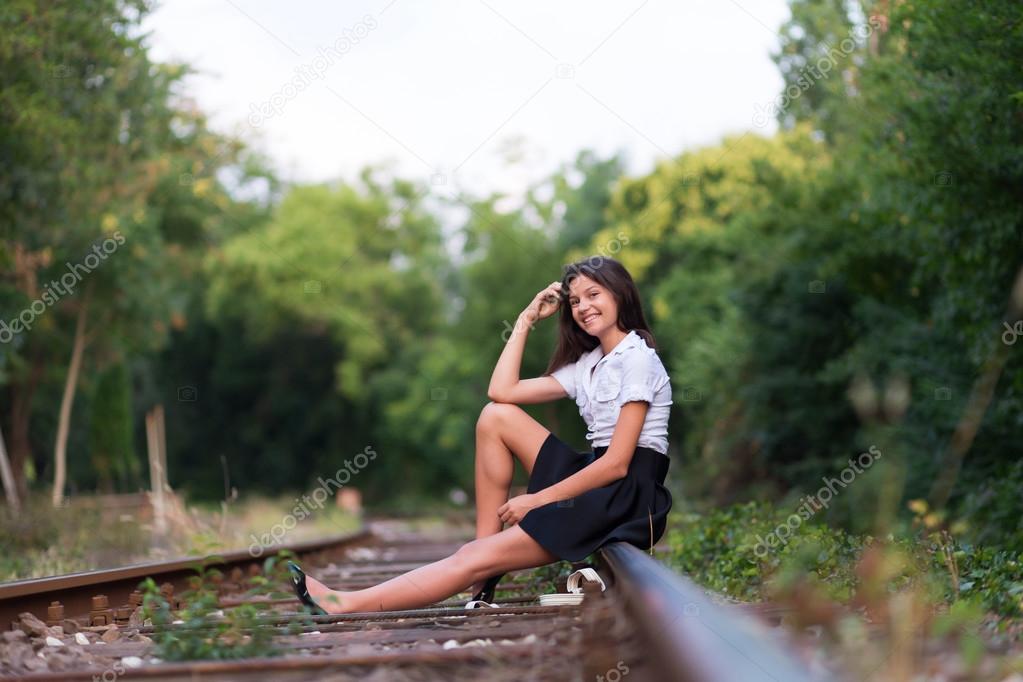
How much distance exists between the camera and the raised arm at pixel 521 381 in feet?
16.1

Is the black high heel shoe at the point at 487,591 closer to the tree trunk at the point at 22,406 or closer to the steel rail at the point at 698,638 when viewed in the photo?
the steel rail at the point at 698,638

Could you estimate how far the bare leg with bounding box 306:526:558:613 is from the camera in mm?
4277

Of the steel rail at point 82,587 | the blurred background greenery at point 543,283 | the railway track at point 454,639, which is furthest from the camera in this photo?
the blurred background greenery at point 543,283

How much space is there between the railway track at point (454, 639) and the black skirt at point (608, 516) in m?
0.11

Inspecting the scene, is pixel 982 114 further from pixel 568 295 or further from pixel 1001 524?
pixel 568 295

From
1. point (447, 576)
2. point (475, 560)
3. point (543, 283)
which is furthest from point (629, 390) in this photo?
point (543, 283)

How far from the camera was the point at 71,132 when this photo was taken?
1071 centimetres

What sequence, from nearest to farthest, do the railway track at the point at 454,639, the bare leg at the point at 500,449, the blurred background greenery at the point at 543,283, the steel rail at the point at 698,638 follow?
1. the steel rail at the point at 698,638
2. the railway track at the point at 454,639
3. the bare leg at the point at 500,449
4. the blurred background greenery at the point at 543,283

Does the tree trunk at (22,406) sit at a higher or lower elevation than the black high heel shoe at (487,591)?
higher

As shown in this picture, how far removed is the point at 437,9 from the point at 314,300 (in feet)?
83.5

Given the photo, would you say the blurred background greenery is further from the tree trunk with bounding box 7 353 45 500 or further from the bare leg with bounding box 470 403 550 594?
the bare leg with bounding box 470 403 550 594

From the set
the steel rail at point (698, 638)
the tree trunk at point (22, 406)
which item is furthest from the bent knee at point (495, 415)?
the tree trunk at point (22, 406)

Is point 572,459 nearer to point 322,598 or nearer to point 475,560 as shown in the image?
point 475,560

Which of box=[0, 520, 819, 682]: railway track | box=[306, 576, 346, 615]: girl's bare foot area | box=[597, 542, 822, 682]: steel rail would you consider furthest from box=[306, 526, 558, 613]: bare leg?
box=[597, 542, 822, 682]: steel rail
